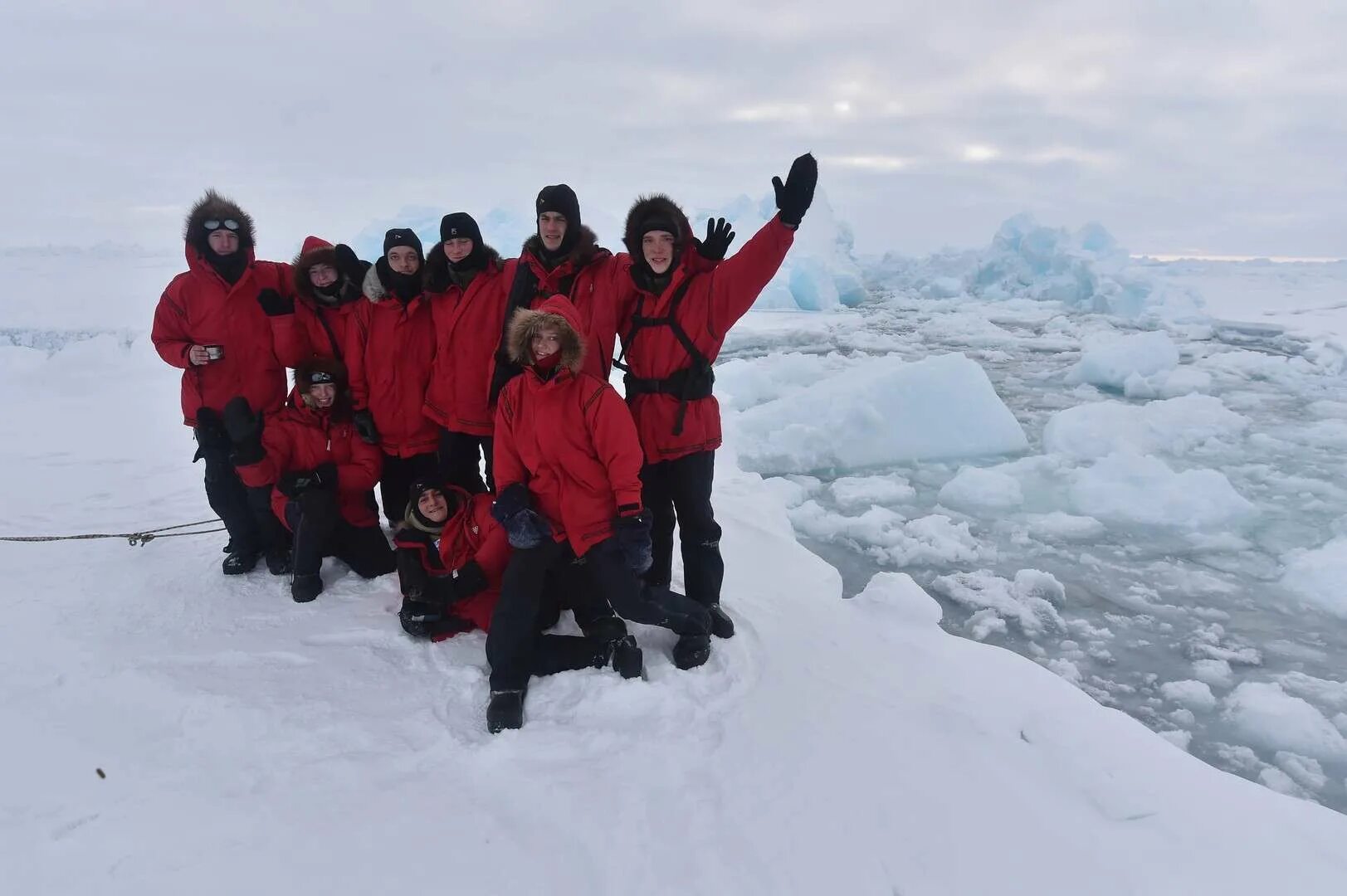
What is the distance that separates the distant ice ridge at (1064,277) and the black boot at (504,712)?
1003 inches

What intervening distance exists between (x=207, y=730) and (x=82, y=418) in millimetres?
5578

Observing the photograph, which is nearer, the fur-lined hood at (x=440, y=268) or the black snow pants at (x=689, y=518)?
the black snow pants at (x=689, y=518)

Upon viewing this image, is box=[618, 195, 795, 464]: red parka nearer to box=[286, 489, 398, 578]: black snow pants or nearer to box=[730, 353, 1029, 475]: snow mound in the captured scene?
box=[286, 489, 398, 578]: black snow pants

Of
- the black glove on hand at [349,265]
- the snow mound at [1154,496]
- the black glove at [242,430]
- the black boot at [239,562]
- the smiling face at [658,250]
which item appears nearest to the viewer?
the smiling face at [658,250]

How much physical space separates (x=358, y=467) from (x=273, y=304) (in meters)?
0.72

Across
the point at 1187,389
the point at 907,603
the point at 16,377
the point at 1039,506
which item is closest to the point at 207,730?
the point at 907,603

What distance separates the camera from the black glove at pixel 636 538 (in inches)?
84.0

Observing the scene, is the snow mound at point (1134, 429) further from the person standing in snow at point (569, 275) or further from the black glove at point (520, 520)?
the black glove at point (520, 520)

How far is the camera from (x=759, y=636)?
2658 millimetres

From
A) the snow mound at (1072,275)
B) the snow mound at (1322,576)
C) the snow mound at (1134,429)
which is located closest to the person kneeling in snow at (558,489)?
the snow mound at (1322,576)

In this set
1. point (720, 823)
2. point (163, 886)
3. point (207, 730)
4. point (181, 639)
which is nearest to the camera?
point (163, 886)

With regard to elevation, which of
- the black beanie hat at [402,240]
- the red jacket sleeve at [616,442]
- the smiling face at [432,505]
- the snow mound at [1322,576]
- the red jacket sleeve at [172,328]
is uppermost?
the black beanie hat at [402,240]

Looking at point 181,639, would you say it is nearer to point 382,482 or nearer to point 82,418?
point 382,482

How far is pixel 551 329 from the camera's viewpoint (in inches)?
85.1
